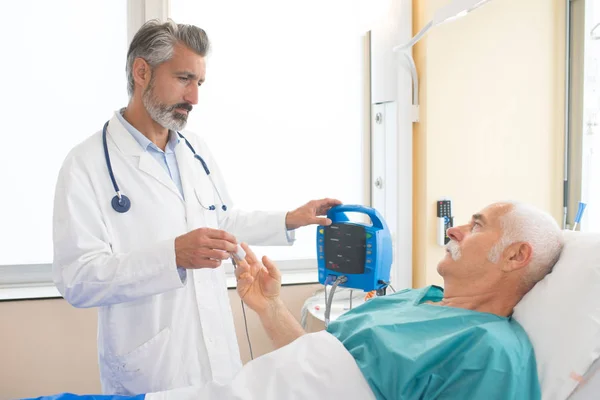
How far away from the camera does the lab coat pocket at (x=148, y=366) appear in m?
1.39

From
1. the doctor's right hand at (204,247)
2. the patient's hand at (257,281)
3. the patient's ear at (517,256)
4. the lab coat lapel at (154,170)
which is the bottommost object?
the patient's hand at (257,281)

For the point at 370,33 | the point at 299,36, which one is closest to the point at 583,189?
the point at 370,33

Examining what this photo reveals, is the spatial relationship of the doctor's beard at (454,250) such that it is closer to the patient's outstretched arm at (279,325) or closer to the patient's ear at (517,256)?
the patient's ear at (517,256)

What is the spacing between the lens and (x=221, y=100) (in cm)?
246

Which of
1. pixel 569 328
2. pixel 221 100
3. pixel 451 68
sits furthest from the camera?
pixel 221 100

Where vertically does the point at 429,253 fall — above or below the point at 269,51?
below

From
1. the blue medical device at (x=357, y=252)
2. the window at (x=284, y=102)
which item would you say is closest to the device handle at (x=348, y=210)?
the blue medical device at (x=357, y=252)

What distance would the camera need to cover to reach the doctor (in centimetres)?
131

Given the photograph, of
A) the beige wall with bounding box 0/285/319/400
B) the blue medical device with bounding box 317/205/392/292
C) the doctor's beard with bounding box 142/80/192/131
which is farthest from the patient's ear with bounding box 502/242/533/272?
the beige wall with bounding box 0/285/319/400

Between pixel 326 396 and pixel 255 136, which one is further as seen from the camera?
A: pixel 255 136

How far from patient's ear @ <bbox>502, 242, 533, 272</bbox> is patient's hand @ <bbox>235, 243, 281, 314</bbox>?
57 centimetres

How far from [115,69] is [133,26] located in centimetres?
20

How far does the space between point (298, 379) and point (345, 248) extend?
1.69ft

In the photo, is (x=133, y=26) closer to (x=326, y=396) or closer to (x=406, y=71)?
(x=406, y=71)
